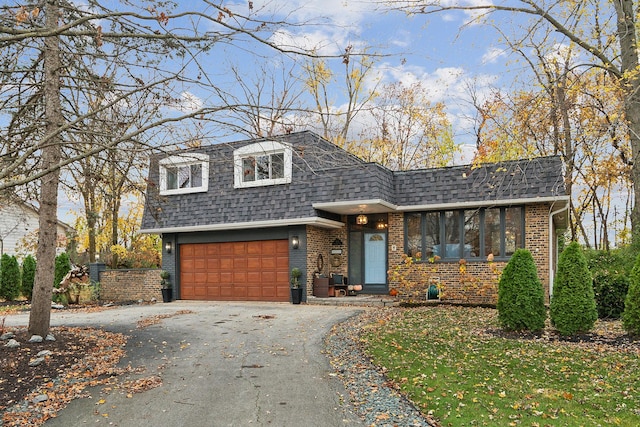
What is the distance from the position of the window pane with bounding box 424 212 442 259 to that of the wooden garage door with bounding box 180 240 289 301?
4.36 m

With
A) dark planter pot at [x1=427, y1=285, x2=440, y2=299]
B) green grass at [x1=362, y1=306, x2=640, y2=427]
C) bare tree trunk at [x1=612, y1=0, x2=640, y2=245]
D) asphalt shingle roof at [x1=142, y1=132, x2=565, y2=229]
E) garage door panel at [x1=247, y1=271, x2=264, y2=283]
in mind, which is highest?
bare tree trunk at [x1=612, y1=0, x2=640, y2=245]

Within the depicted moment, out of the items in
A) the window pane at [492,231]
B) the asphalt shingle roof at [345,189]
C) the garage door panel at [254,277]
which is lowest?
the garage door panel at [254,277]

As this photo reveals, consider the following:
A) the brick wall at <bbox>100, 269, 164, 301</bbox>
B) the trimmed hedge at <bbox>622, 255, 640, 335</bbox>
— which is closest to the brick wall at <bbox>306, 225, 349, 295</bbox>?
the brick wall at <bbox>100, 269, 164, 301</bbox>

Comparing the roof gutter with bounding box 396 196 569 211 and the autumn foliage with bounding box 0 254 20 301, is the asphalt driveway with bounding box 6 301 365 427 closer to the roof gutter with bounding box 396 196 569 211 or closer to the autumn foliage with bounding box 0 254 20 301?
the roof gutter with bounding box 396 196 569 211

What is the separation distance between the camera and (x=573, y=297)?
8.30m

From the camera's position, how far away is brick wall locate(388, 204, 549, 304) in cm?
1357

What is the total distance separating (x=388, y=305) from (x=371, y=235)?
3110 millimetres

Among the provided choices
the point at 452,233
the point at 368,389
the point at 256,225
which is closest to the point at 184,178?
the point at 256,225

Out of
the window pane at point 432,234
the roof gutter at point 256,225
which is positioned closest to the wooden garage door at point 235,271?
the roof gutter at point 256,225

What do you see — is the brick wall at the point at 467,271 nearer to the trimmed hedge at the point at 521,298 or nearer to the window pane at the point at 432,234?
the window pane at the point at 432,234

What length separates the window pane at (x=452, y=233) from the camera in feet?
48.1

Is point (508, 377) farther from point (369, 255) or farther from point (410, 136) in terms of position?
point (410, 136)

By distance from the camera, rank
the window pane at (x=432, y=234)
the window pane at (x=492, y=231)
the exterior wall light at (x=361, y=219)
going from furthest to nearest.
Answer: the exterior wall light at (x=361, y=219) < the window pane at (x=432, y=234) < the window pane at (x=492, y=231)

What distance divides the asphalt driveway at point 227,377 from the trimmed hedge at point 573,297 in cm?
409
